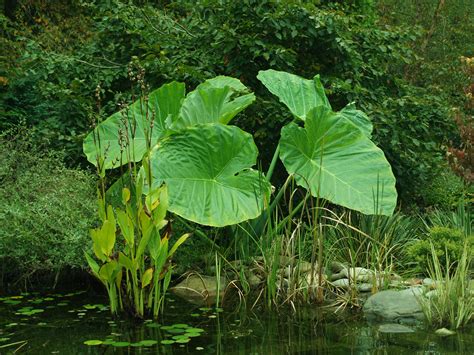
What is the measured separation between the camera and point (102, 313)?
5004mm

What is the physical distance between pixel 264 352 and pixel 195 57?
3917 millimetres

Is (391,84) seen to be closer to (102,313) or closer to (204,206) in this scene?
(204,206)

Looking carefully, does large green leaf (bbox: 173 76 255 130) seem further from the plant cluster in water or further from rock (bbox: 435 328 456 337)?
rock (bbox: 435 328 456 337)

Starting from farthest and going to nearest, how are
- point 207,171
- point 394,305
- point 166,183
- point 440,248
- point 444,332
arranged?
point 440,248
point 207,171
point 166,183
point 394,305
point 444,332

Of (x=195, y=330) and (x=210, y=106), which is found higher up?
(x=210, y=106)

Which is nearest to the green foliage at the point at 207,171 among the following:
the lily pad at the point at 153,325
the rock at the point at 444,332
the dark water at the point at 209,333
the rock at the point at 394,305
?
the dark water at the point at 209,333

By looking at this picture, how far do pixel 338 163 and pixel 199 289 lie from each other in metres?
1.44

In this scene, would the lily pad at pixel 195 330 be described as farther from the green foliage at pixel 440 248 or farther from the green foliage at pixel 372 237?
the green foliage at pixel 440 248

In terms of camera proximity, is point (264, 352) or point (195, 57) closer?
point (264, 352)

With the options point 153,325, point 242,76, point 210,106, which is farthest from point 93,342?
point 242,76

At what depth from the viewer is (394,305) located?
4.93 meters

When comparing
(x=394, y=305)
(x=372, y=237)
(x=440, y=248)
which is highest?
(x=372, y=237)

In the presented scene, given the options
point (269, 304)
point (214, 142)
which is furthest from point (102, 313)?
point (214, 142)

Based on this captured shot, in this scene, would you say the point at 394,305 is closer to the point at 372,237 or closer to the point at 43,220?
the point at 372,237
